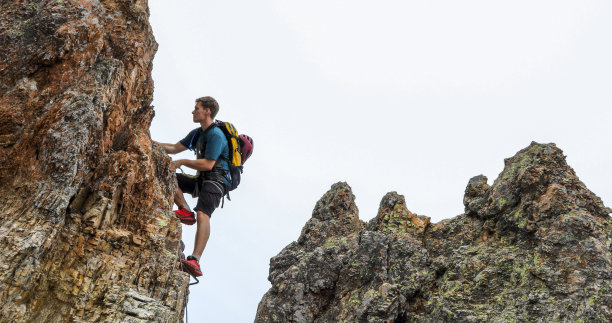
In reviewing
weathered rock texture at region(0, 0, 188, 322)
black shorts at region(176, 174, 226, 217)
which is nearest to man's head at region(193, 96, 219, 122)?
black shorts at region(176, 174, 226, 217)

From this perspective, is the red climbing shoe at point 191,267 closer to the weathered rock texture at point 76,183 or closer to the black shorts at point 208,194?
the black shorts at point 208,194

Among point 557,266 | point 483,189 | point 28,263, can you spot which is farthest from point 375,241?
point 28,263

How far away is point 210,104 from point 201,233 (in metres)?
3.59

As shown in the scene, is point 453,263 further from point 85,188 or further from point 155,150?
point 85,188

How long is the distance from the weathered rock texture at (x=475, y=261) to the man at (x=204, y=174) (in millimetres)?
6647

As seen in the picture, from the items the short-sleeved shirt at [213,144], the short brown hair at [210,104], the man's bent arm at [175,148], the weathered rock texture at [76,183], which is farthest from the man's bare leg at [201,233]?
the short brown hair at [210,104]

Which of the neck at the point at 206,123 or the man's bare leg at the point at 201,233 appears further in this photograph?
the neck at the point at 206,123

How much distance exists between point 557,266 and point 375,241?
6458 mm

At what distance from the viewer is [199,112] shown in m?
13.1

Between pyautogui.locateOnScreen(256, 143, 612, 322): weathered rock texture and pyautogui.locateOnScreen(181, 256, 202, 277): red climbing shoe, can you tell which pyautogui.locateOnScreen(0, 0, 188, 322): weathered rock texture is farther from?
pyautogui.locateOnScreen(256, 143, 612, 322): weathered rock texture

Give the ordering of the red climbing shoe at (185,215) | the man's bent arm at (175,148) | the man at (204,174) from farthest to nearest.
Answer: the man's bent arm at (175,148) < the red climbing shoe at (185,215) < the man at (204,174)

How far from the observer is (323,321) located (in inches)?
687

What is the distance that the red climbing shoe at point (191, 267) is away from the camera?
36.4 ft

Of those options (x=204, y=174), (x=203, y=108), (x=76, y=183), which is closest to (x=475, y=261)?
(x=204, y=174)
